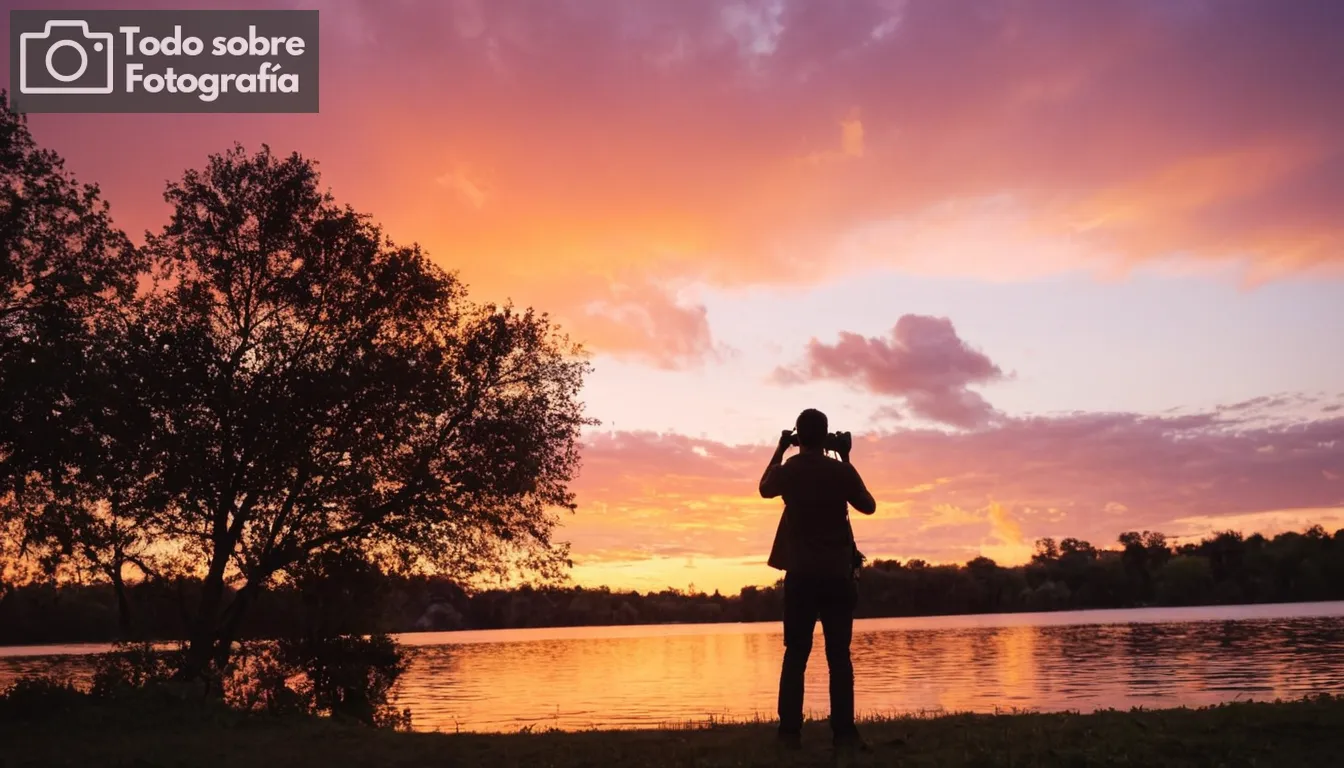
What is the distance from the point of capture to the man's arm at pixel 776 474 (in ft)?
35.9

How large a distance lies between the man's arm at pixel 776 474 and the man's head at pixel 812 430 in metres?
0.18

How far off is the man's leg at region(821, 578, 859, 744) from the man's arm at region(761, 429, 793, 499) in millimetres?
1146

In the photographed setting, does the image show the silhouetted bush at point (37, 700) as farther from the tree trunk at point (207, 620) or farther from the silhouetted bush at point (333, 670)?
the silhouetted bush at point (333, 670)

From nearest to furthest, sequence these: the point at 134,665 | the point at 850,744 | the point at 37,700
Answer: the point at 850,744 → the point at 37,700 → the point at 134,665

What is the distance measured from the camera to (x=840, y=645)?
1061 centimetres

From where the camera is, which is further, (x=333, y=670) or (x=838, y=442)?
(x=333, y=670)

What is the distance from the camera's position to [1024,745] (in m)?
10.6

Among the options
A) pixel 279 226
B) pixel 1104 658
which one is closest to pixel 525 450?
pixel 279 226

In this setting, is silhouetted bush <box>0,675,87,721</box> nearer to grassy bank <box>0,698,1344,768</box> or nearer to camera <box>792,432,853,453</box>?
grassy bank <box>0,698,1344,768</box>

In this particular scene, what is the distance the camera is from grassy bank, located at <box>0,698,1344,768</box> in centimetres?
1010

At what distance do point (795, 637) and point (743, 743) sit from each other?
6.21ft

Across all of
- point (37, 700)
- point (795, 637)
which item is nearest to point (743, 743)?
point (795, 637)

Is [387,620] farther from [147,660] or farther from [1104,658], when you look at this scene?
[1104,658]

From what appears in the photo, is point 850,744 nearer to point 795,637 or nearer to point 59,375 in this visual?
point 795,637
